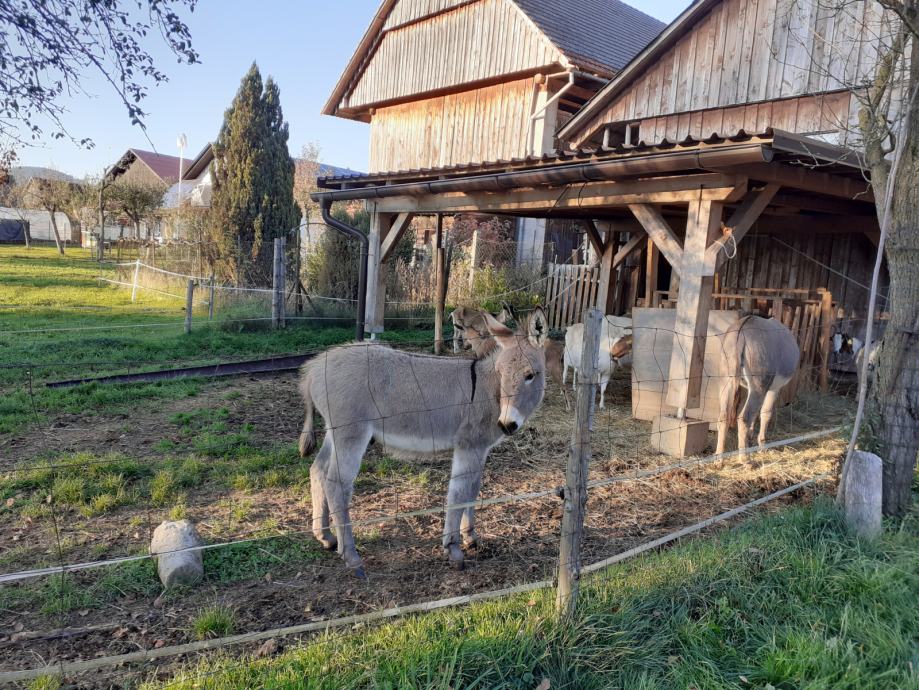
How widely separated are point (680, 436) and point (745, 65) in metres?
7.02

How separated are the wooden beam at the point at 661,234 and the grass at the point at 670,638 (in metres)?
3.59

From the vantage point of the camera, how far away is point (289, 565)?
4.03m

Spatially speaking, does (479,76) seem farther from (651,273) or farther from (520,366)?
(520,366)

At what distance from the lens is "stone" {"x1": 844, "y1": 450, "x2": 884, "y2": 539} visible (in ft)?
12.9

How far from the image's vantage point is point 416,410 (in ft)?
13.8

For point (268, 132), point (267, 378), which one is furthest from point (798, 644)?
point (268, 132)

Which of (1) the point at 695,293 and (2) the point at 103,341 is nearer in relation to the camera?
(1) the point at 695,293

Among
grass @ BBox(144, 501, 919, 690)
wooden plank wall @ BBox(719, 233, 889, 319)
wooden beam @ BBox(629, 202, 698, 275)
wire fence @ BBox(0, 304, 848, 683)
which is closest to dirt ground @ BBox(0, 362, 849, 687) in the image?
wire fence @ BBox(0, 304, 848, 683)

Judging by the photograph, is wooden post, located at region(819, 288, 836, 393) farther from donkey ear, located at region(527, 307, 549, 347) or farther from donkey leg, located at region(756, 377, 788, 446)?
donkey ear, located at region(527, 307, 549, 347)

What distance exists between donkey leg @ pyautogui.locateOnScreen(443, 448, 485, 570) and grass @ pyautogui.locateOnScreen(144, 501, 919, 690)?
0.94m

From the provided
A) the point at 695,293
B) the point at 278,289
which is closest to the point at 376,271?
the point at 278,289

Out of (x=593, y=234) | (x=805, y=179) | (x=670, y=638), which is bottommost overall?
(x=670, y=638)

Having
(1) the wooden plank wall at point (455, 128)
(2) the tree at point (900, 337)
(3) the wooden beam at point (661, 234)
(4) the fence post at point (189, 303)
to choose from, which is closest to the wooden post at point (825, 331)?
(3) the wooden beam at point (661, 234)

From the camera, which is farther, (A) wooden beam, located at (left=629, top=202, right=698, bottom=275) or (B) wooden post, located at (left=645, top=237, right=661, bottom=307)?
(B) wooden post, located at (left=645, top=237, right=661, bottom=307)
